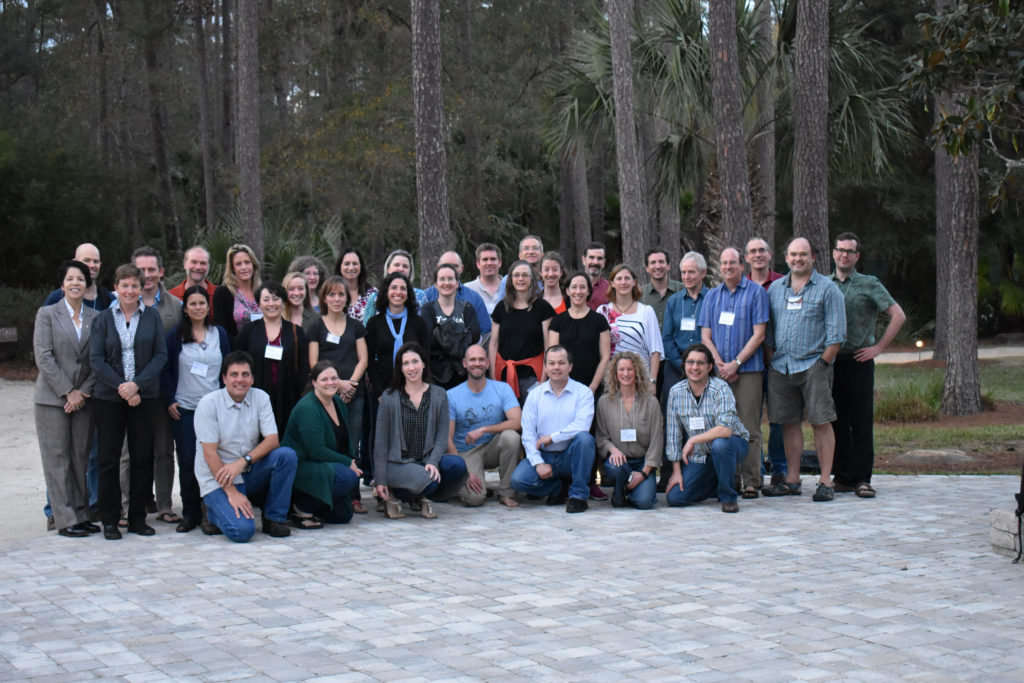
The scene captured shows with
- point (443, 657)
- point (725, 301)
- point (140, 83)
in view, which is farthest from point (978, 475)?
point (140, 83)

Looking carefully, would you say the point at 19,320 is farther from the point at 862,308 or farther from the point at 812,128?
the point at 862,308

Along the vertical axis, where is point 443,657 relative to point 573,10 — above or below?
below

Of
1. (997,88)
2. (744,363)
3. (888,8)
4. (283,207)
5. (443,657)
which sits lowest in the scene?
(443,657)

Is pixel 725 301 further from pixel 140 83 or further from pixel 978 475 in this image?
pixel 140 83

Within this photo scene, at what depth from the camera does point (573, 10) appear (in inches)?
1151

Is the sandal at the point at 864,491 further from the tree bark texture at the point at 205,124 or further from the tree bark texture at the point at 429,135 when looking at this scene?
the tree bark texture at the point at 205,124

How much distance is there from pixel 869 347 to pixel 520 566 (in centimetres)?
351

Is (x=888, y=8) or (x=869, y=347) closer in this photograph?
(x=869, y=347)

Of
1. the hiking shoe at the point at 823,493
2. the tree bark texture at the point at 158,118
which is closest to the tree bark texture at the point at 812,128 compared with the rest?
the hiking shoe at the point at 823,493

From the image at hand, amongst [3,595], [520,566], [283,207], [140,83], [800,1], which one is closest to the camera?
[3,595]

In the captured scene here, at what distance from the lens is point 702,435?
26.9 feet

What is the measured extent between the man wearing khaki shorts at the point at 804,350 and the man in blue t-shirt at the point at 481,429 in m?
1.95

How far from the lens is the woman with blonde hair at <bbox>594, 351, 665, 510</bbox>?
8.32 meters

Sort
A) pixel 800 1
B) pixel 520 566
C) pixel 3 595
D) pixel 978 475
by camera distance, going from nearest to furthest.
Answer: pixel 3 595, pixel 520 566, pixel 978 475, pixel 800 1
